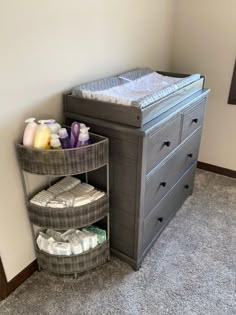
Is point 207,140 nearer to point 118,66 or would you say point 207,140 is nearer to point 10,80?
point 118,66

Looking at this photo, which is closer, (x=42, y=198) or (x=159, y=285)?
(x=42, y=198)

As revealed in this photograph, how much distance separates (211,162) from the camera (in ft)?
8.13

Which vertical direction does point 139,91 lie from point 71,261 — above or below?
above

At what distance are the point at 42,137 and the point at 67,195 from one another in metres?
0.32

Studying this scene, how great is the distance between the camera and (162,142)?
1380 mm

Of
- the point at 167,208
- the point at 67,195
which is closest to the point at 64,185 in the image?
the point at 67,195

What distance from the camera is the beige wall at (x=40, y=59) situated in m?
1.10

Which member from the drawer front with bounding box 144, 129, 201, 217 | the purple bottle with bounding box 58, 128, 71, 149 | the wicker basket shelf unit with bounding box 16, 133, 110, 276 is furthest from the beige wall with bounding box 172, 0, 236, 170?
the purple bottle with bounding box 58, 128, 71, 149

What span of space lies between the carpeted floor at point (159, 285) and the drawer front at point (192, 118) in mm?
669

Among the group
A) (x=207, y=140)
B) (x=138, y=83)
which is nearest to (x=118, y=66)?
(x=138, y=83)

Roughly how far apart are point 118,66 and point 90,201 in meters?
0.89

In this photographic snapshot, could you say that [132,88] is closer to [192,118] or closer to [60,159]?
[192,118]

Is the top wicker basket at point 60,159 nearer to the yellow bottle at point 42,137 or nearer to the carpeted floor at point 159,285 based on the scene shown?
the yellow bottle at point 42,137

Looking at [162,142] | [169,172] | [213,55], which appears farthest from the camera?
[213,55]
